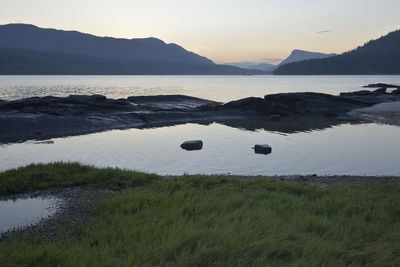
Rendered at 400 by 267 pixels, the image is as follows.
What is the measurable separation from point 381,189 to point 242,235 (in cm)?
743

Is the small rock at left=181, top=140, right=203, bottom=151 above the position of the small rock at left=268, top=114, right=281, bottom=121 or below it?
below

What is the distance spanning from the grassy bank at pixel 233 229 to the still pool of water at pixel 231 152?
23.3 feet

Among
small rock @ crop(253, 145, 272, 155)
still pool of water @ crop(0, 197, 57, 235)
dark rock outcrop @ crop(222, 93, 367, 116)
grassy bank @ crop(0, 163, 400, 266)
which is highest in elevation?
dark rock outcrop @ crop(222, 93, 367, 116)

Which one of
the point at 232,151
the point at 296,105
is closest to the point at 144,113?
the point at 232,151

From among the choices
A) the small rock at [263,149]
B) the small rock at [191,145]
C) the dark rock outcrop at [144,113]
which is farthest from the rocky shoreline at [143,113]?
the small rock at [263,149]

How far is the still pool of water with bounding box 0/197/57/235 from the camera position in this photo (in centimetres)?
942

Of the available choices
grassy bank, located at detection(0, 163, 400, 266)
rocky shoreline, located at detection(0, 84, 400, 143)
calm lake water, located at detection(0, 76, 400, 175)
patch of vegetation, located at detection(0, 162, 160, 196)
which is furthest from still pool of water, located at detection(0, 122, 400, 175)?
grassy bank, located at detection(0, 163, 400, 266)

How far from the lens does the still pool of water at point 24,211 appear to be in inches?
371

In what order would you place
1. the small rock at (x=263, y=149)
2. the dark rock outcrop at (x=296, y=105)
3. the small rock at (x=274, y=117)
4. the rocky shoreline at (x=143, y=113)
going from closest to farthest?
the small rock at (x=263, y=149), the rocky shoreline at (x=143, y=113), the small rock at (x=274, y=117), the dark rock outcrop at (x=296, y=105)

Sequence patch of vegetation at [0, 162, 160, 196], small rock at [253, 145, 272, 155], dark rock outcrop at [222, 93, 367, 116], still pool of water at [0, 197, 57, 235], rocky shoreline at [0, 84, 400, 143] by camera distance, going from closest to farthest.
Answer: still pool of water at [0, 197, 57, 235] → patch of vegetation at [0, 162, 160, 196] → small rock at [253, 145, 272, 155] → rocky shoreline at [0, 84, 400, 143] → dark rock outcrop at [222, 93, 367, 116]

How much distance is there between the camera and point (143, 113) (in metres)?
42.8

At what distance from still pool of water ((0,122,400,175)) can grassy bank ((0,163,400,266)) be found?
711cm

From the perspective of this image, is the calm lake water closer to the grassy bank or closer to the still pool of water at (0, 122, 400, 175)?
the still pool of water at (0, 122, 400, 175)

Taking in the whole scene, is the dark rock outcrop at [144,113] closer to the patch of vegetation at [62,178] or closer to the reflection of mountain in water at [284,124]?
the reflection of mountain in water at [284,124]
